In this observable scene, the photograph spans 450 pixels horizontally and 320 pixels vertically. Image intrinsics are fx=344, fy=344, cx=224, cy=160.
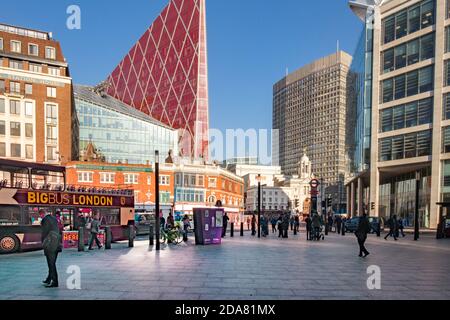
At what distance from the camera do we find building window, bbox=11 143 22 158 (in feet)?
155

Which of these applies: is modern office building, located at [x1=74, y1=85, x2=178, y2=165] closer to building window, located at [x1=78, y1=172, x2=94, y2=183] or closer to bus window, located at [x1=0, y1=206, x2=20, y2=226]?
building window, located at [x1=78, y1=172, x2=94, y2=183]

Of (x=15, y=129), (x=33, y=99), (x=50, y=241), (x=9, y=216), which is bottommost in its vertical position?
(x=50, y=241)

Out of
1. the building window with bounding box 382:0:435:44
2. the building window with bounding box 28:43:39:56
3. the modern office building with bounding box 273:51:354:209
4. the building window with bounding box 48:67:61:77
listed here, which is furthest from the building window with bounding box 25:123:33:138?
the modern office building with bounding box 273:51:354:209

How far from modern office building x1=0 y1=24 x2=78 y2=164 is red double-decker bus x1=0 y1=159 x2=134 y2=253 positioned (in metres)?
35.7

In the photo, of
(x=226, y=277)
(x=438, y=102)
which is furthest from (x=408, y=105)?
(x=226, y=277)

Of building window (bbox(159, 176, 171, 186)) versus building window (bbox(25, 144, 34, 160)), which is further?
building window (bbox(159, 176, 171, 186))

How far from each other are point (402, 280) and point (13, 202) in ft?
49.7

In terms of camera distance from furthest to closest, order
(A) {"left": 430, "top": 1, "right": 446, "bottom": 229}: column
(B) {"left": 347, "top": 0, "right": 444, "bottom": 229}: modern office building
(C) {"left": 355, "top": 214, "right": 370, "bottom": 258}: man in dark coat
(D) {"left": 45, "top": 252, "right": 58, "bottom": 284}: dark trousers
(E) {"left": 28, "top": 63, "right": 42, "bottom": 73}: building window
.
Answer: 1. (E) {"left": 28, "top": 63, "right": 42, "bottom": 73}: building window
2. (B) {"left": 347, "top": 0, "right": 444, "bottom": 229}: modern office building
3. (A) {"left": 430, "top": 1, "right": 446, "bottom": 229}: column
4. (C) {"left": 355, "top": 214, "right": 370, "bottom": 258}: man in dark coat
5. (D) {"left": 45, "top": 252, "right": 58, "bottom": 284}: dark trousers

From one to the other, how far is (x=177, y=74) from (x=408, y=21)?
64455 mm

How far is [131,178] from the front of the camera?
185 ft

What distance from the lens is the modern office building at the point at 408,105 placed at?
3738 cm

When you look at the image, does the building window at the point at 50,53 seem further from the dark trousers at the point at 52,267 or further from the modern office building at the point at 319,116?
the modern office building at the point at 319,116

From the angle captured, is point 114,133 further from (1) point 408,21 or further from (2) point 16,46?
(1) point 408,21

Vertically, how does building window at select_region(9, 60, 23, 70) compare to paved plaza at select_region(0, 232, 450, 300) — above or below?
above
